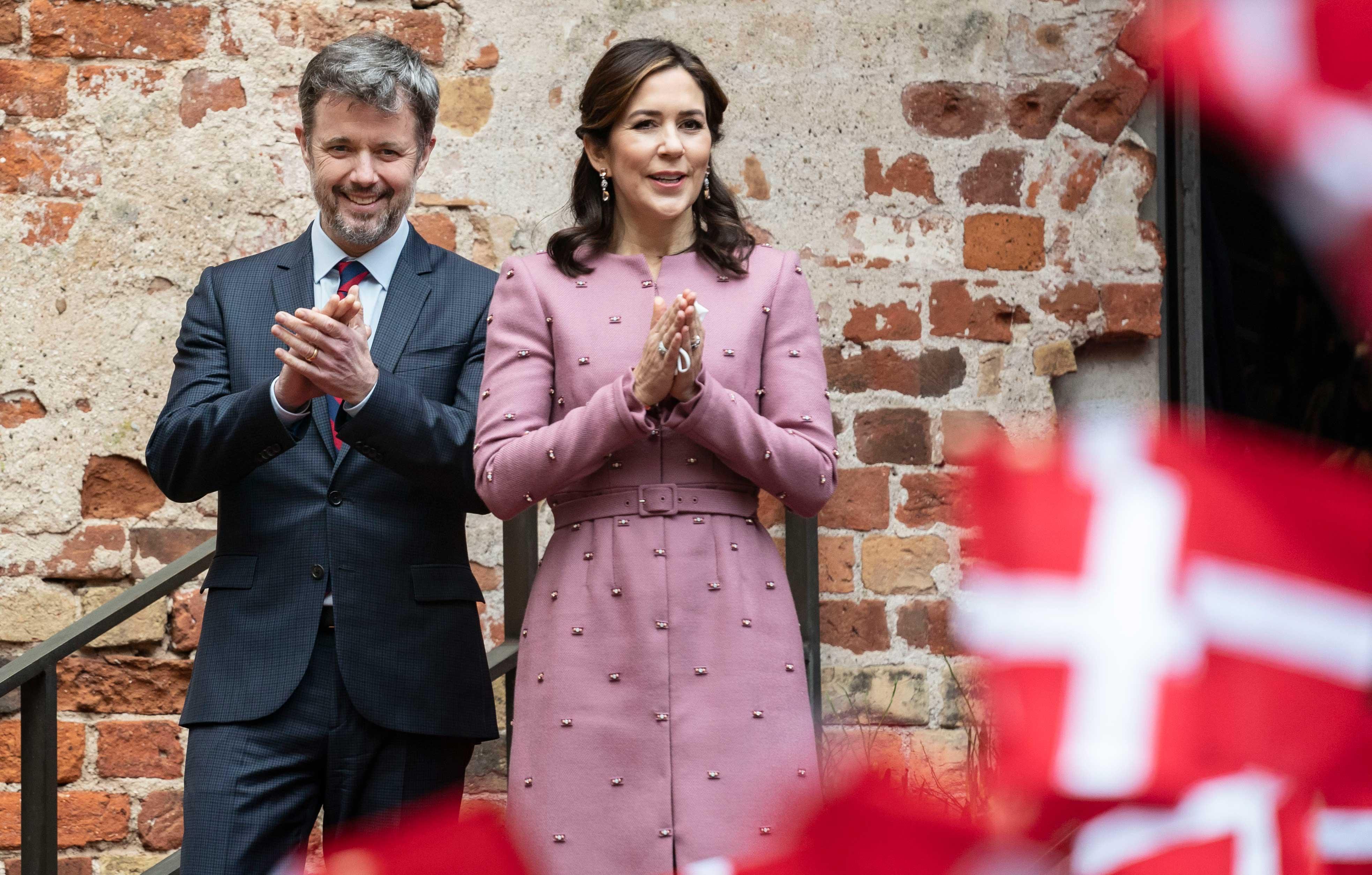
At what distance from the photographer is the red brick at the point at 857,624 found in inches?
122

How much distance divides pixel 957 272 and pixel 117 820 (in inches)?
81.8

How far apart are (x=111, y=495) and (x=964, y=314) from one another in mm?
1822

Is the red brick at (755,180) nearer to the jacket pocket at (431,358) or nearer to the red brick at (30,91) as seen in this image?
the jacket pocket at (431,358)

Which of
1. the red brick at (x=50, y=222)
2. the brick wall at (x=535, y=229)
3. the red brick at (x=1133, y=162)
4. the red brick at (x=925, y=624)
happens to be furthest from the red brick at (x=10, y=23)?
the red brick at (x=1133, y=162)

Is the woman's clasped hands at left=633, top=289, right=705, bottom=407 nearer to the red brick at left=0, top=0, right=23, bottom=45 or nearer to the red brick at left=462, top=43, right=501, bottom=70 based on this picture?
the red brick at left=462, top=43, right=501, bottom=70

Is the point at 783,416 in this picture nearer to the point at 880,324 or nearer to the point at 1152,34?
the point at 880,324

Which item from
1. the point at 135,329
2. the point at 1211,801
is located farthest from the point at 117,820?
the point at 1211,801

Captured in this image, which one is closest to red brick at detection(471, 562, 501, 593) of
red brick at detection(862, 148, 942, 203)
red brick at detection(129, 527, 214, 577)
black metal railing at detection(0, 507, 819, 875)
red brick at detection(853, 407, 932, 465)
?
black metal railing at detection(0, 507, 819, 875)

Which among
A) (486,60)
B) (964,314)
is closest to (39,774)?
(486,60)

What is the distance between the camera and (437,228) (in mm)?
3125

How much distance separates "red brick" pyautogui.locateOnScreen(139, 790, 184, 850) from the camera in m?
3.00

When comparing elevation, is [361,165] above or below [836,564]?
above

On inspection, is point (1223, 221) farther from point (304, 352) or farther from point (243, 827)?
point (243, 827)

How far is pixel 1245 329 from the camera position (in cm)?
200
